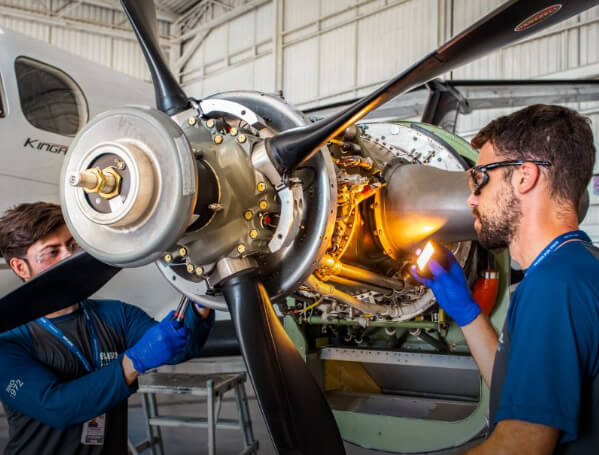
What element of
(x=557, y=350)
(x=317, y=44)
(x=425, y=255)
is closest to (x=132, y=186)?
(x=557, y=350)

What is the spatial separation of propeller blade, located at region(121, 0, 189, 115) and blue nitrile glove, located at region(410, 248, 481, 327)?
1332 mm

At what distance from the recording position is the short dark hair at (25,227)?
2.33 meters

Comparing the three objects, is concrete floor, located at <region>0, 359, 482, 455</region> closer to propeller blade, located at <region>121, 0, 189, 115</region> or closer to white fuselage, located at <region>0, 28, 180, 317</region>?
white fuselage, located at <region>0, 28, 180, 317</region>

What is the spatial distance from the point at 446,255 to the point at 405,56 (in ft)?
32.2

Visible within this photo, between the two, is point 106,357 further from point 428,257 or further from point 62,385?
point 428,257

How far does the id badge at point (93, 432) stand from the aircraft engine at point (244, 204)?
745 mm

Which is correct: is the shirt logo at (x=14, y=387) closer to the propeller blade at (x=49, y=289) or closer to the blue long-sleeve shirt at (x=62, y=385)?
the blue long-sleeve shirt at (x=62, y=385)

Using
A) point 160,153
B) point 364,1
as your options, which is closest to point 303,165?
point 160,153

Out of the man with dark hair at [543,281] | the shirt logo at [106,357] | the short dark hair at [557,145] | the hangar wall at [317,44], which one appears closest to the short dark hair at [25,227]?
the shirt logo at [106,357]

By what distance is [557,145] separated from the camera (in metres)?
1.45

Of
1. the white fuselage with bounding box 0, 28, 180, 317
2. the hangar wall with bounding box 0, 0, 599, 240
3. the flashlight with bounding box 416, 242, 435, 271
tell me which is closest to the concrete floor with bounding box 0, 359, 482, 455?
the white fuselage with bounding box 0, 28, 180, 317

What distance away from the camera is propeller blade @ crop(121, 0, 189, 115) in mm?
2041

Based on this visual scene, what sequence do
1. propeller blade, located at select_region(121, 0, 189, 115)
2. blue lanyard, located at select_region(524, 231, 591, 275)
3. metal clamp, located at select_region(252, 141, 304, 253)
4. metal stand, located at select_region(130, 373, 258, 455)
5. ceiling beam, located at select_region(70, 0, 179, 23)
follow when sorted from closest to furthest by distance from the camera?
blue lanyard, located at select_region(524, 231, 591, 275)
metal clamp, located at select_region(252, 141, 304, 253)
propeller blade, located at select_region(121, 0, 189, 115)
metal stand, located at select_region(130, 373, 258, 455)
ceiling beam, located at select_region(70, 0, 179, 23)

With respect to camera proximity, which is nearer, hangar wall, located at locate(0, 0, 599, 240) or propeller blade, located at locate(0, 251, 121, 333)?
propeller blade, located at locate(0, 251, 121, 333)
